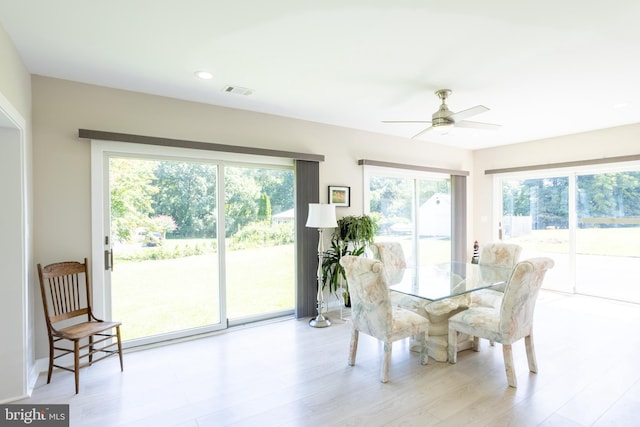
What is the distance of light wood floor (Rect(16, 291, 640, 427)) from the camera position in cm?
220

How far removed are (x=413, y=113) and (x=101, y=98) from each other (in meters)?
3.39

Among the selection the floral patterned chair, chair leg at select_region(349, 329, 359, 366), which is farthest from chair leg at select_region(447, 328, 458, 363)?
chair leg at select_region(349, 329, 359, 366)

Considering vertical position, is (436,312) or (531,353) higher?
(436,312)

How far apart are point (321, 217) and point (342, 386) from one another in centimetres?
184

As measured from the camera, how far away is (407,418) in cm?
219

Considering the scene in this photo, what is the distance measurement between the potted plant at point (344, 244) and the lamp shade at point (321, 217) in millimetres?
587

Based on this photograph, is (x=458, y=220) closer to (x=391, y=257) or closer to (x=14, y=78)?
(x=391, y=257)

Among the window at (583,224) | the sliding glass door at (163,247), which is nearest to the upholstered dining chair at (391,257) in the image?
the sliding glass door at (163,247)

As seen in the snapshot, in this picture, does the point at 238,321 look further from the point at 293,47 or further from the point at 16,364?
the point at 293,47

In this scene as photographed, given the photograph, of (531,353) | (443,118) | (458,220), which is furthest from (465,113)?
(458,220)

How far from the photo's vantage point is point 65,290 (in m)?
2.93

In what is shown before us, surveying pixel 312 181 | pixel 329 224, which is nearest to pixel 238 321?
pixel 329 224

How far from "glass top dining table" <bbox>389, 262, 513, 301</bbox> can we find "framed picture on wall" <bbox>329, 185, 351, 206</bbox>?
1.35 meters

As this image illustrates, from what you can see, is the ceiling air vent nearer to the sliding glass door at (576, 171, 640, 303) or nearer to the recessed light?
the recessed light
